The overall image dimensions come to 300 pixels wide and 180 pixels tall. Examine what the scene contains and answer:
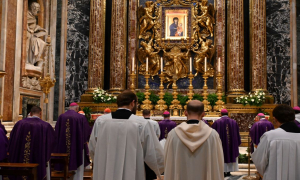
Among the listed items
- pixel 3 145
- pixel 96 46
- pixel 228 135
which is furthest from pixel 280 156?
pixel 96 46

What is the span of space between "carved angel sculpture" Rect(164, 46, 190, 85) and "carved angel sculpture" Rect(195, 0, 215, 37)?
53.3 inches

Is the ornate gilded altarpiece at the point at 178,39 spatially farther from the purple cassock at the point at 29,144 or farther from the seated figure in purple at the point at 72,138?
the purple cassock at the point at 29,144

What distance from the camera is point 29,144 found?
647 centimetres

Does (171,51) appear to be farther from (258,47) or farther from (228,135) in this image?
(228,135)

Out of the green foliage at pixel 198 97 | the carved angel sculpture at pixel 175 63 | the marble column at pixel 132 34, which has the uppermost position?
the marble column at pixel 132 34

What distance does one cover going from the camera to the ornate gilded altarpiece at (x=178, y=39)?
50.9 ft

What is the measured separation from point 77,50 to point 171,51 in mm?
3932

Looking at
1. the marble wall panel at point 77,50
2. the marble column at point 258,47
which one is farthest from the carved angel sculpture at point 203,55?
the marble wall panel at point 77,50

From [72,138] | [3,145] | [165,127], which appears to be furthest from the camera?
[165,127]

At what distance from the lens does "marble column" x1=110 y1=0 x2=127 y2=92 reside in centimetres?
1504

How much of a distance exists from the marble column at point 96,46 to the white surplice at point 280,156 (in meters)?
11.1

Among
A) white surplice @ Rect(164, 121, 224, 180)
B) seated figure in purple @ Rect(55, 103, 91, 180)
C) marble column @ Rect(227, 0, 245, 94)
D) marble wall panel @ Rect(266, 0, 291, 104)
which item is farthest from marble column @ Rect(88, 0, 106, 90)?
white surplice @ Rect(164, 121, 224, 180)

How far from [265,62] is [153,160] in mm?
11234

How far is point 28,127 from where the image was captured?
647 centimetres
